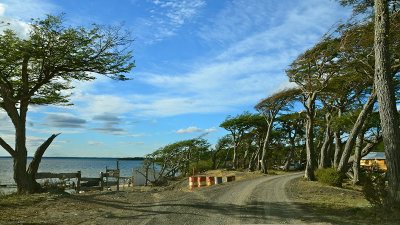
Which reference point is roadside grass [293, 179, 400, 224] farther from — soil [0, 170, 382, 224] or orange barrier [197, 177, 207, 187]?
orange barrier [197, 177, 207, 187]

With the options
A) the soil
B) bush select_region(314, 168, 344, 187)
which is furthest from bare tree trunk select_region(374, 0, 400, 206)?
bush select_region(314, 168, 344, 187)

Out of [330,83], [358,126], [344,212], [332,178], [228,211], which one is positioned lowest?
[344,212]

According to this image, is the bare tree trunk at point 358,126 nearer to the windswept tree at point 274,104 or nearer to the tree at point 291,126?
the windswept tree at point 274,104

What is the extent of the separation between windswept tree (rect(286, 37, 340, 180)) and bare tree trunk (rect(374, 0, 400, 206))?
825cm

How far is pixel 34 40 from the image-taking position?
13.6 metres

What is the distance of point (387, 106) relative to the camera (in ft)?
35.7

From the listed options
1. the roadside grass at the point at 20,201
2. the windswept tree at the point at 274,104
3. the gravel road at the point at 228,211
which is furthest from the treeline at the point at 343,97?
the roadside grass at the point at 20,201

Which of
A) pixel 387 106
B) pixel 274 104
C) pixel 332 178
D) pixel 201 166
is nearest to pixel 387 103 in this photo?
pixel 387 106

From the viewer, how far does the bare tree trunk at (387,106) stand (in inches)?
403

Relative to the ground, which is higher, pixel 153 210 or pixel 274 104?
pixel 274 104

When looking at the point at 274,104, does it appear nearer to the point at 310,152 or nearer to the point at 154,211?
the point at 310,152

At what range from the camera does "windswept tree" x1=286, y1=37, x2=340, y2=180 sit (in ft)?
68.2

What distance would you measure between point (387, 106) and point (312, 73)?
13810 millimetres

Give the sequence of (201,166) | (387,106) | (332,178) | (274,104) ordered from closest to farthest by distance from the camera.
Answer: (387,106)
(332,178)
(274,104)
(201,166)
